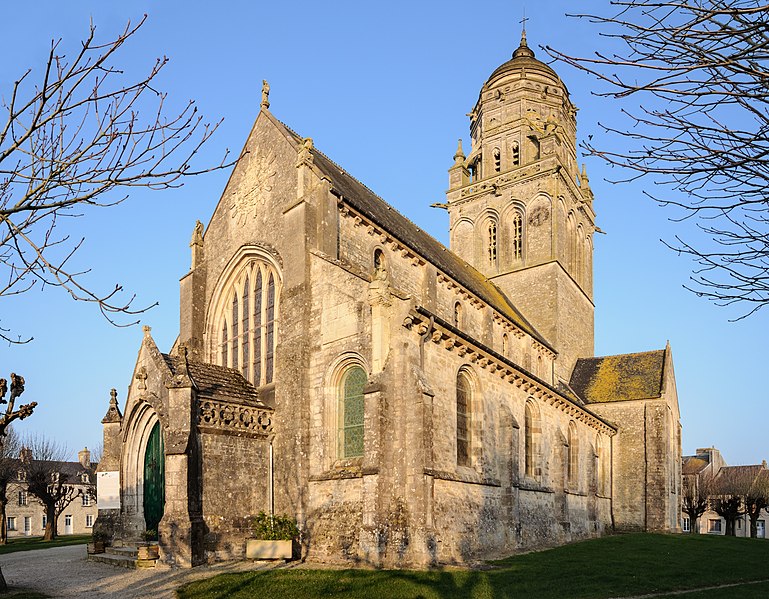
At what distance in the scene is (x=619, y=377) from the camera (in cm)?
3862

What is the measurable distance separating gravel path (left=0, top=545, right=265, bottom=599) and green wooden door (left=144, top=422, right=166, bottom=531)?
2.28 m

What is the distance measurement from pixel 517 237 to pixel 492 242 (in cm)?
185

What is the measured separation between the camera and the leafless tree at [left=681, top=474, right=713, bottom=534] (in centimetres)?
4959

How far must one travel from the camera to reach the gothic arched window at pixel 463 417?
67.4 feet

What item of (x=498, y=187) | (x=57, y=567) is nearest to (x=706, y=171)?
(x=57, y=567)

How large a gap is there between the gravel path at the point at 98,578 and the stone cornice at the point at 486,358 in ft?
24.5

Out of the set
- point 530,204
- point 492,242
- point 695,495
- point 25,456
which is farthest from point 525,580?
point 695,495

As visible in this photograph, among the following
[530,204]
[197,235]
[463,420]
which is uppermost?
[530,204]

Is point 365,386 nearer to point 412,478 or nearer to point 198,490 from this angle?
point 412,478

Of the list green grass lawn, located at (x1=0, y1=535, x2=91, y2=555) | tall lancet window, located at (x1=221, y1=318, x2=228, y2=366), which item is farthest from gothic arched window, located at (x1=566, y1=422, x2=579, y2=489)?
green grass lawn, located at (x1=0, y1=535, x2=91, y2=555)

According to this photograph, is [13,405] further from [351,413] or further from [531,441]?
[531,441]

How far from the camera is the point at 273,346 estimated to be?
2289cm

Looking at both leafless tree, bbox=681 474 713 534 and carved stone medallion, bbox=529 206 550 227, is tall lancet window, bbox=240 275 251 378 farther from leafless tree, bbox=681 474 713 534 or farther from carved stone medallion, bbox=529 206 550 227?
leafless tree, bbox=681 474 713 534

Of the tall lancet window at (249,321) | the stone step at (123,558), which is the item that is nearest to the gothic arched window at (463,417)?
the tall lancet window at (249,321)
